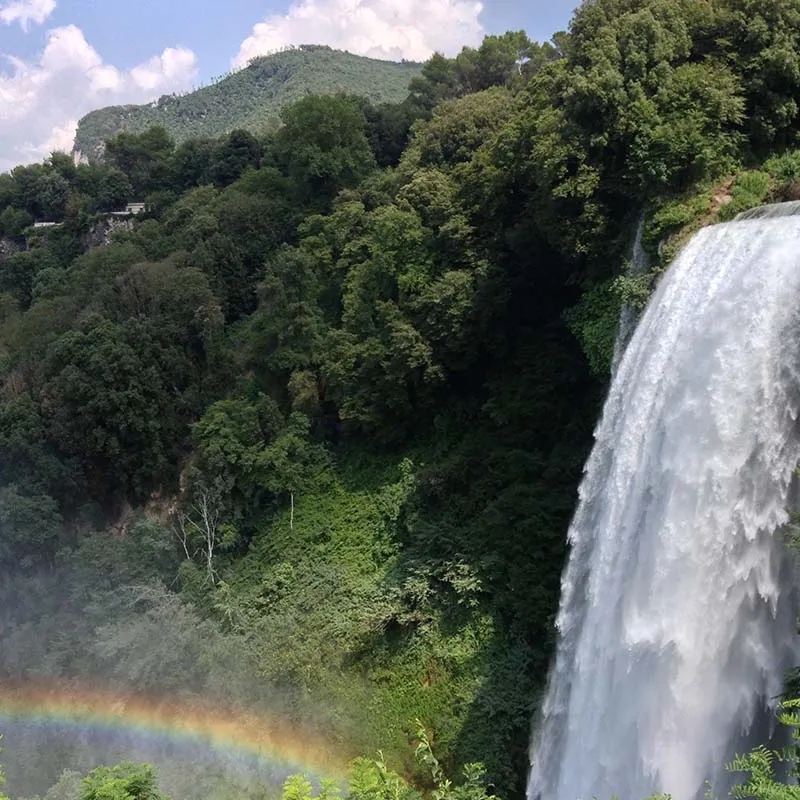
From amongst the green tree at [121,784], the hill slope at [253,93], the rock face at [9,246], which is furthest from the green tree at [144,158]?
the green tree at [121,784]

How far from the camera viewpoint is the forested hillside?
1195 centimetres

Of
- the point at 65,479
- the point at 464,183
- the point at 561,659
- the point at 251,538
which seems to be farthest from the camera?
the point at 65,479

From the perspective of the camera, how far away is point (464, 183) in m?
17.3

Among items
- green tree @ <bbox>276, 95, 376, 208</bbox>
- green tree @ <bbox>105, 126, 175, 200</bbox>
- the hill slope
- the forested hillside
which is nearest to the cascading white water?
the forested hillside

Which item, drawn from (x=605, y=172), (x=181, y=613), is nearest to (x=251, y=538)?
(x=181, y=613)

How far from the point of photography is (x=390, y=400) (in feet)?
56.6

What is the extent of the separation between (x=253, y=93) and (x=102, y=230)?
52.8 meters

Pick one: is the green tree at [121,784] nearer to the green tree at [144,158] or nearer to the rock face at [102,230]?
the rock face at [102,230]

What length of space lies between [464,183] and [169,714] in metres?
13.0

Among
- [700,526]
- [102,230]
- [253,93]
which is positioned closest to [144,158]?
[102,230]

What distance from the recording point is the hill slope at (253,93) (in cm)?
7062

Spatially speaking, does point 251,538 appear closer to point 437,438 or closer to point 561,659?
point 437,438

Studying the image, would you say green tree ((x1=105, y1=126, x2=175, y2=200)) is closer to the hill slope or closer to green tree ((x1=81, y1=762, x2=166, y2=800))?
the hill slope

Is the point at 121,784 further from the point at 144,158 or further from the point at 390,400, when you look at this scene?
the point at 144,158
